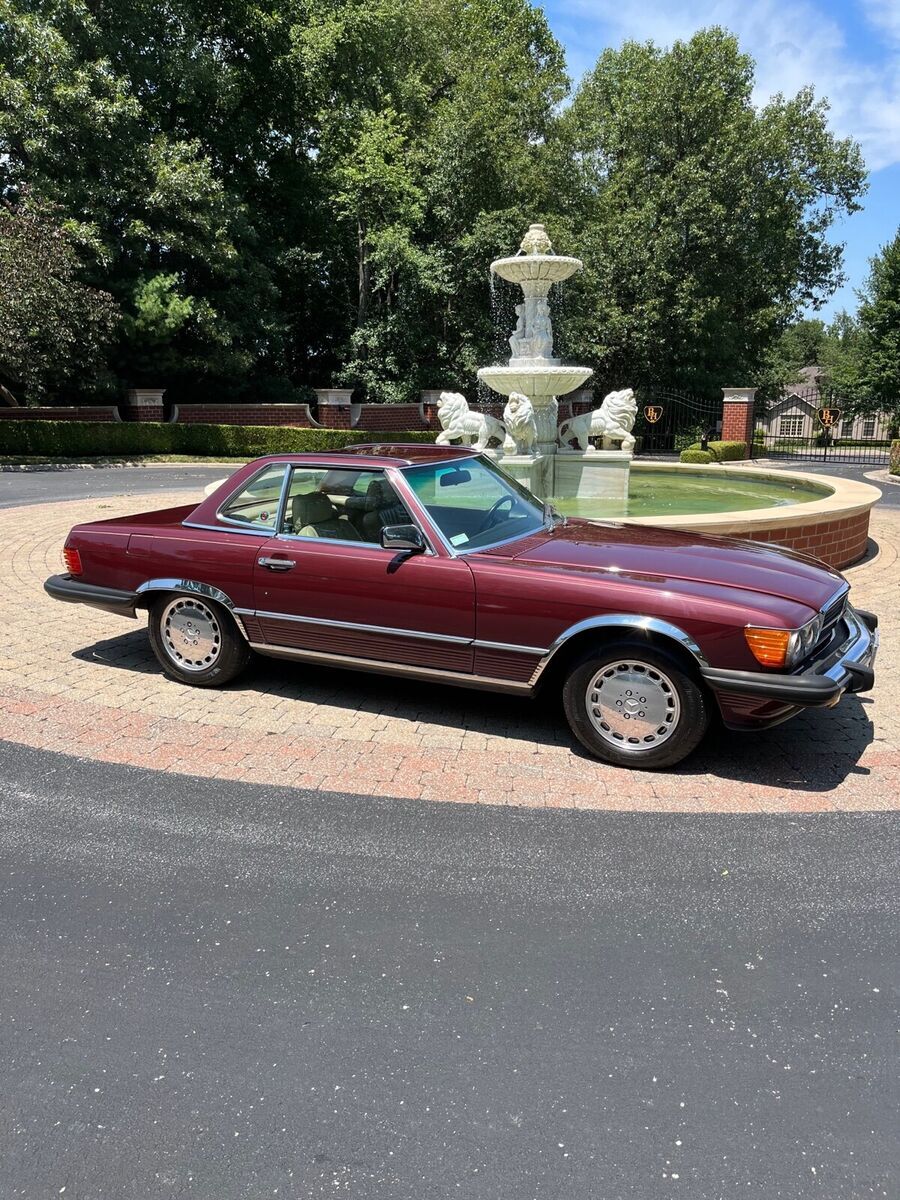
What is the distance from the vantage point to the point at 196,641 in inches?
219

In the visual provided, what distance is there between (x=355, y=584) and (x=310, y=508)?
2.30 feet

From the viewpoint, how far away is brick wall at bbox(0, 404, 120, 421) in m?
25.2

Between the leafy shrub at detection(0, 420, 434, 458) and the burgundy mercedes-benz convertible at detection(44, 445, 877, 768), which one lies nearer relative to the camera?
the burgundy mercedes-benz convertible at detection(44, 445, 877, 768)

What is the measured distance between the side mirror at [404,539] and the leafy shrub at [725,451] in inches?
1002

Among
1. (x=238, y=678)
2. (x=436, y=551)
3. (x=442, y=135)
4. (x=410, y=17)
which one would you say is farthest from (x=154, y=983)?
(x=410, y=17)

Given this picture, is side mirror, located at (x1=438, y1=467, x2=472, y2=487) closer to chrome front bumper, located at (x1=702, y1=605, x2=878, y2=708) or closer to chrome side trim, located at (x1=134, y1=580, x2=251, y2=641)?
chrome side trim, located at (x1=134, y1=580, x2=251, y2=641)

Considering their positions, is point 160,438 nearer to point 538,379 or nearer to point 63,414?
point 63,414

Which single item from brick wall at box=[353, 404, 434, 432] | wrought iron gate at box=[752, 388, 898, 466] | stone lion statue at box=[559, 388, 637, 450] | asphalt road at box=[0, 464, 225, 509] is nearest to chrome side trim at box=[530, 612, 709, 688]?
stone lion statue at box=[559, 388, 637, 450]

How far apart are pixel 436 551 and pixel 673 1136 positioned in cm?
308

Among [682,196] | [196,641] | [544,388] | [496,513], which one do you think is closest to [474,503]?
[496,513]

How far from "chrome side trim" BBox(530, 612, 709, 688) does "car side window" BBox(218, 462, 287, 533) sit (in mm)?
2034

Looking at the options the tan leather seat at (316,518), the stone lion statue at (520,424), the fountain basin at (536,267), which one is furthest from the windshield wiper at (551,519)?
the fountain basin at (536,267)

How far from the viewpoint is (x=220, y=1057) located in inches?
96.7

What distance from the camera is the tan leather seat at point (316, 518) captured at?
514 centimetres
